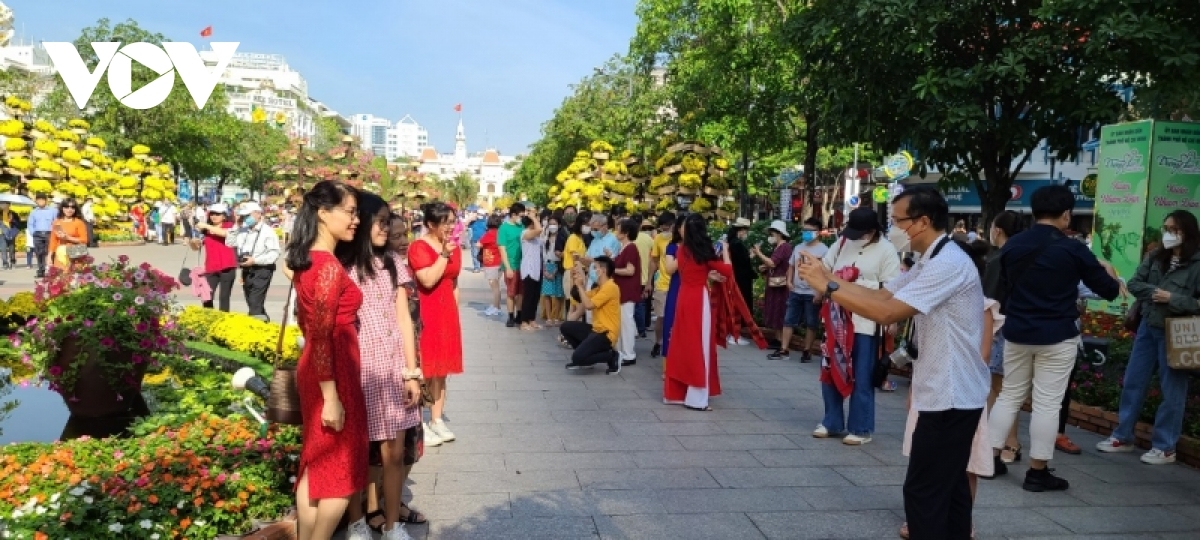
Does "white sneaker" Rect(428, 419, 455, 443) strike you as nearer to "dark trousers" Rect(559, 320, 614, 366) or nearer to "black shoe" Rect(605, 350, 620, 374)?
"dark trousers" Rect(559, 320, 614, 366)

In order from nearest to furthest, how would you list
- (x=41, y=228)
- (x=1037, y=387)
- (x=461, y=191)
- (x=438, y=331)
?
(x=1037, y=387) → (x=438, y=331) → (x=41, y=228) → (x=461, y=191)

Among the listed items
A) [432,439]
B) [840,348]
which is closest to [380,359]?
[432,439]

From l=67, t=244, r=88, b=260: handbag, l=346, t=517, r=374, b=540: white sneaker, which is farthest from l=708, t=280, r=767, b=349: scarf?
l=67, t=244, r=88, b=260: handbag

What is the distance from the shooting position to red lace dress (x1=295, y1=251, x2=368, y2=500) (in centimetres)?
332

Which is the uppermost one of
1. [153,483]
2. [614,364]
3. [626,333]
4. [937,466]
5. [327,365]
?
[327,365]

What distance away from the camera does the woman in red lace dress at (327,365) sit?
333 cm

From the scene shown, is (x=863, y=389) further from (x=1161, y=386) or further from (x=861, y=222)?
(x=1161, y=386)

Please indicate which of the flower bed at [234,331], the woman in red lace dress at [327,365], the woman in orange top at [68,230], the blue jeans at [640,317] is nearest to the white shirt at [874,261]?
the woman in red lace dress at [327,365]

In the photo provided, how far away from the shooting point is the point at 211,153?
141ft

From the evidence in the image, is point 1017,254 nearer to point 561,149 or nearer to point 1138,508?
point 1138,508

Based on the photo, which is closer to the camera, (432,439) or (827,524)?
(827,524)

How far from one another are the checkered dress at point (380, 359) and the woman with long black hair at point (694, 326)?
3777mm

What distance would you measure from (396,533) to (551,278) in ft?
30.1

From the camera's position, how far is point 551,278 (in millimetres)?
13266
